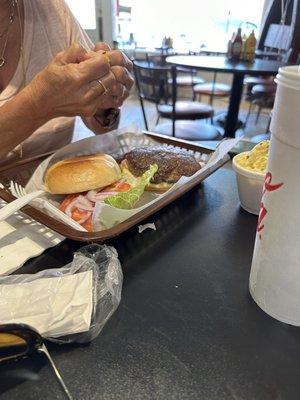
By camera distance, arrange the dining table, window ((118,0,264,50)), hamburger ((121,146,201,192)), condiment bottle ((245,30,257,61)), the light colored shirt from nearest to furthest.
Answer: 1. hamburger ((121,146,201,192))
2. the light colored shirt
3. the dining table
4. condiment bottle ((245,30,257,61))
5. window ((118,0,264,50))

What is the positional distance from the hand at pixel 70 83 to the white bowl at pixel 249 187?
1.12 ft

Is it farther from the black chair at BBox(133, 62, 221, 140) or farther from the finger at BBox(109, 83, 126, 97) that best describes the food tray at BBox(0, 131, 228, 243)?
the black chair at BBox(133, 62, 221, 140)

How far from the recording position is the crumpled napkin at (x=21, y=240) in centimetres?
51

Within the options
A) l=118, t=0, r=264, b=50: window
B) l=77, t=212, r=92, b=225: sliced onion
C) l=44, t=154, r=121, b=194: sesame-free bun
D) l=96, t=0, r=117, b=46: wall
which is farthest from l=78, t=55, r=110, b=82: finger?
l=118, t=0, r=264, b=50: window

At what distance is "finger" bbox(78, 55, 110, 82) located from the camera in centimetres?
67

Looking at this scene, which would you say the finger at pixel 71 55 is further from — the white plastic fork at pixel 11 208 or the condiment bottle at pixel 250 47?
the condiment bottle at pixel 250 47

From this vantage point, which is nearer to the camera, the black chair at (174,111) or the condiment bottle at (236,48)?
the black chair at (174,111)

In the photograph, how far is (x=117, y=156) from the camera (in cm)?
91

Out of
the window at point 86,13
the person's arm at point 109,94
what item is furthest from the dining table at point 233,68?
the window at point 86,13

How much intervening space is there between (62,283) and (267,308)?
0.88ft

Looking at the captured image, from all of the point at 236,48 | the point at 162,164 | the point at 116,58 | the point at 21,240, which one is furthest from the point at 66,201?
the point at 236,48

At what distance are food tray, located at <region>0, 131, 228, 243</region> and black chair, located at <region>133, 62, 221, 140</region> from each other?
1176mm

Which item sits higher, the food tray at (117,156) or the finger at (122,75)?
the finger at (122,75)

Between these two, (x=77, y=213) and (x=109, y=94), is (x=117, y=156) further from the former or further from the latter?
(x=77, y=213)
